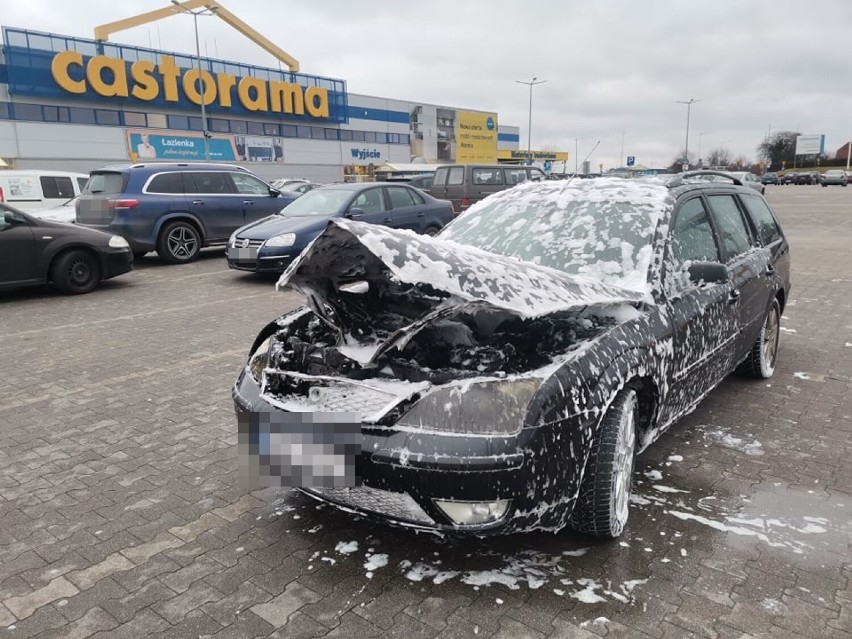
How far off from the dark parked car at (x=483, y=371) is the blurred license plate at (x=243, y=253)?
6.61 meters

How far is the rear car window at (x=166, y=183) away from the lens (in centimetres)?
1152

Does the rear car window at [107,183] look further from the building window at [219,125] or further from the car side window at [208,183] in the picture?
the building window at [219,125]

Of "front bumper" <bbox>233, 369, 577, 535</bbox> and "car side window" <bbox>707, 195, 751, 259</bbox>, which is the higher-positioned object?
"car side window" <bbox>707, 195, 751, 259</bbox>

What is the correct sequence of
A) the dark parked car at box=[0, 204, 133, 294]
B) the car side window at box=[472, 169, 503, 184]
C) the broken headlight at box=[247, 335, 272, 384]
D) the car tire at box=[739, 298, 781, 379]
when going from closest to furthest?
the broken headlight at box=[247, 335, 272, 384], the car tire at box=[739, 298, 781, 379], the dark parked car at box=[0, 204, 133, 294], the car side window at box=[472, 169, 503, 184]

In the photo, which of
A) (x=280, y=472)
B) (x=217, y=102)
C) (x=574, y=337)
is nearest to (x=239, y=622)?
(x=280, y=472)

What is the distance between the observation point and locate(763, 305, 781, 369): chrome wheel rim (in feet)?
15.9

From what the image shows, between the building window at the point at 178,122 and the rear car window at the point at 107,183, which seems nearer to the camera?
the rear car window at the point at 107,183

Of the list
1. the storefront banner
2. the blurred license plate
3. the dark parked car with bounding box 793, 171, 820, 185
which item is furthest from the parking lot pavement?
the dark parked car with bounding box 793, 171, 820, 185

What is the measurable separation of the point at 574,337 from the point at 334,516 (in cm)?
144

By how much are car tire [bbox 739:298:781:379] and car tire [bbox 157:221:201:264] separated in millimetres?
10219

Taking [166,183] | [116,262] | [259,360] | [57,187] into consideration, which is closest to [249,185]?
[166,183]

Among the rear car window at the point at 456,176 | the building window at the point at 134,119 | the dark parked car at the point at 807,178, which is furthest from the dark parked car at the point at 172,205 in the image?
the dark parked car at the point at 807,178

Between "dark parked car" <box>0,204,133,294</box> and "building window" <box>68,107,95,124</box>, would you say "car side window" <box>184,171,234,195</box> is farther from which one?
"building window" <box>68,107,95,124</box>

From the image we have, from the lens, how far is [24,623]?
92.1 inches
